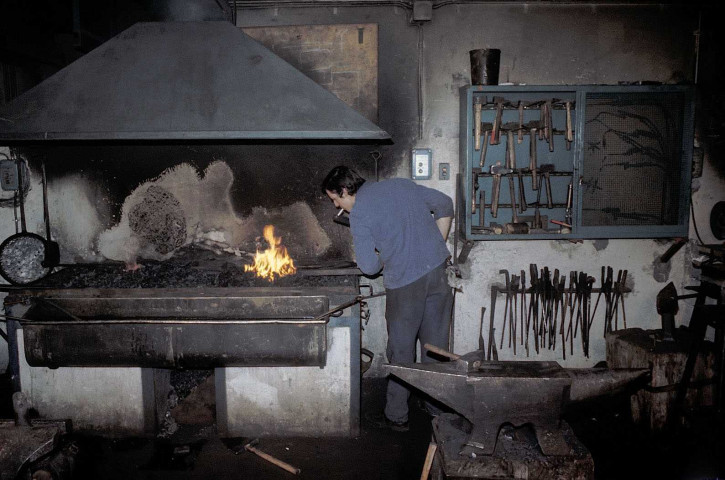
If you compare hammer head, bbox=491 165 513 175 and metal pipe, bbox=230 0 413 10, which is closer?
hammer head, bbox=491 165 513 175

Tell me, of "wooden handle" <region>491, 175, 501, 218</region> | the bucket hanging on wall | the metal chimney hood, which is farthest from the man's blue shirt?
the bucket hanging on wall

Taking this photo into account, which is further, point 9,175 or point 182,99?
point 9,175

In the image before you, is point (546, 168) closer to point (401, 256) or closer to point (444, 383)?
point (401, 256)

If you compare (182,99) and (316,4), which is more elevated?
(316,4)

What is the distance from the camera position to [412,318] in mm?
3480

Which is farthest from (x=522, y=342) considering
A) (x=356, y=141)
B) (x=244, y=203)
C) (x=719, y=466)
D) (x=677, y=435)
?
(x=244, y=203)

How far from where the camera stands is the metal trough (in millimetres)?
3209

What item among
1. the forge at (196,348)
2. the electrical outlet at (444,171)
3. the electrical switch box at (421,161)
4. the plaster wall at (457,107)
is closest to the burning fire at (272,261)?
the forge at (196,348)

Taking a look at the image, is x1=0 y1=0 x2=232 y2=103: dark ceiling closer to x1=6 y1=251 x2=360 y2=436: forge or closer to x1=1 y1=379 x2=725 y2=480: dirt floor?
x1=6 y1=251 x2=360 y2=436: forge

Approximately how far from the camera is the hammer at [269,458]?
10.3ft

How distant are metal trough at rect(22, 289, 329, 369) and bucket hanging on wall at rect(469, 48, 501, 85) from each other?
2.23 m

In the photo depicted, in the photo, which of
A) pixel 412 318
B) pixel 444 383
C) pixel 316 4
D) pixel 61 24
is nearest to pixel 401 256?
pixel 412 318

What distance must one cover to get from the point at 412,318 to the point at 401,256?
0.47 meters

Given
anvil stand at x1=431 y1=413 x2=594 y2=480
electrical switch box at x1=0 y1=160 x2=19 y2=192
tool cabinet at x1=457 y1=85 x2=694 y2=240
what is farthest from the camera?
electrical switch box at x1=0 y1=160 x2=19 y2=192
